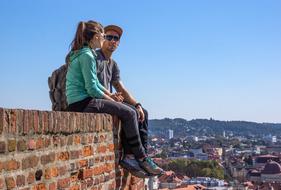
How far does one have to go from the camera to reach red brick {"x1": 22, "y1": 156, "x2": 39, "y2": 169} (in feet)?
9.91

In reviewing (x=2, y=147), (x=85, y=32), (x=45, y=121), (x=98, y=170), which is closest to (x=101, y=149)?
(x=98, y=170)

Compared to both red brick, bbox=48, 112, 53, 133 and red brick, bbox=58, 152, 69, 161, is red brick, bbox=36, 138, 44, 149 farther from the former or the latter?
red brick, bbox=58, 152, 69, 161

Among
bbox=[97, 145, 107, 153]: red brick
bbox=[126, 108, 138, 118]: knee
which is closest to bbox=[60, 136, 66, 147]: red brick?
bbox=[97, 145, 107, 153]: red brick

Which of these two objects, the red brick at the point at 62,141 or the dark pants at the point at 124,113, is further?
the dark pants at the point at 124,113

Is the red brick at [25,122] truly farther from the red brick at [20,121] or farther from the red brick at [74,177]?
the red brick at [74,177]

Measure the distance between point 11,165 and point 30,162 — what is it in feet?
0.76

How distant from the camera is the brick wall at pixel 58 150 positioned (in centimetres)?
287

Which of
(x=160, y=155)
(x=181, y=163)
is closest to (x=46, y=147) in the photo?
(x=181, y=163)

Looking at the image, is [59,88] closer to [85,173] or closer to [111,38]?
[111,38]

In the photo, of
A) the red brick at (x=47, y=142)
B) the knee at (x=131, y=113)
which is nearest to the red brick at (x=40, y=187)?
the red brick at (x=47, y=142)

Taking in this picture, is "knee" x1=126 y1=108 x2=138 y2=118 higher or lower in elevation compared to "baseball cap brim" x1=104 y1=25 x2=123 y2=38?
lower

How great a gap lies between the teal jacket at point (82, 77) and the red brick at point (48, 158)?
1.30 meters

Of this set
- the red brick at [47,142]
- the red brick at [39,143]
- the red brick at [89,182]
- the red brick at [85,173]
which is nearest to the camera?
the red brick at [39,143]

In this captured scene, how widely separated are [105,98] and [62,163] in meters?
1.35
